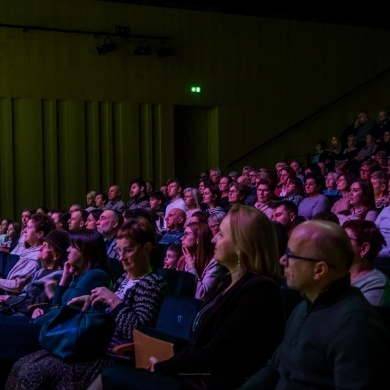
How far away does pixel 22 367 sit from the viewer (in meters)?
3.30

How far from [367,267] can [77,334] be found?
4.23 ft

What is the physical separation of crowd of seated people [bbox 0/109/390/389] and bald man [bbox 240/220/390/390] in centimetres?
6

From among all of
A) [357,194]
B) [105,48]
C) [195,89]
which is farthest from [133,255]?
[195,89]

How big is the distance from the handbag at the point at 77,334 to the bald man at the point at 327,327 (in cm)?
103

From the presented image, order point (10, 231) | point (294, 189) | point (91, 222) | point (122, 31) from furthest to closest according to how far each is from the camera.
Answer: point (122, 31), point (10, 231), point (294, 189), point (91, 222)

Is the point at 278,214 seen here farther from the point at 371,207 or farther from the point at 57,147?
the point at 57,147

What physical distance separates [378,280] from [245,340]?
2.54 feet

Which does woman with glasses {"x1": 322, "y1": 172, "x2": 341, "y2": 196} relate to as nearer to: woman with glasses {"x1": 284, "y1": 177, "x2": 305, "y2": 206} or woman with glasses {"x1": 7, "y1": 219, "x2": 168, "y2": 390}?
woman with glasses {"x1": 284, "y1": 177, "x2": 305, "y2": 206}

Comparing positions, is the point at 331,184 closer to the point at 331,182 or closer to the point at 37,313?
the point at 331,182

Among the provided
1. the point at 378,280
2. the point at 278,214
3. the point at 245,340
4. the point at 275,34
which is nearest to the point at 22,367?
the point at 245,340

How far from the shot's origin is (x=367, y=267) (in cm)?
311

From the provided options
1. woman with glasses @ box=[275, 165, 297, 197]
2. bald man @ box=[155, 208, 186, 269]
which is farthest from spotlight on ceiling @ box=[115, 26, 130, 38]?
bald man @ box=[155, 208, 186, 269]

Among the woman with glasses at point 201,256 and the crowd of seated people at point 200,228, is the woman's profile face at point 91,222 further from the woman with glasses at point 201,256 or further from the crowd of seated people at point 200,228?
the woman with glasses at point 201,256

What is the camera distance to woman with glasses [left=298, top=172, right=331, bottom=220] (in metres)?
6.96
